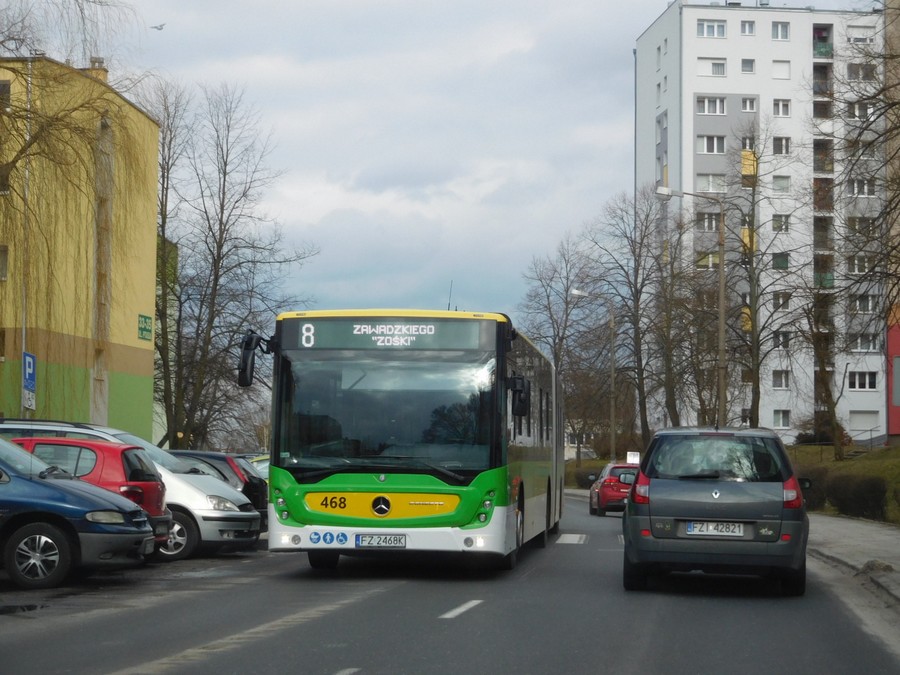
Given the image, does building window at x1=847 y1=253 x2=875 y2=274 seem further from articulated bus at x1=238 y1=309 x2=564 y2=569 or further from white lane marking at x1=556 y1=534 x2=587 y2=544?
articulated bus at x1=238 y1=309 x2=564 y2=569

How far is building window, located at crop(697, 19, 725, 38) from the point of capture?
88.5 metres

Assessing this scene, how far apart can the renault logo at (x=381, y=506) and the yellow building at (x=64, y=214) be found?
534 cm

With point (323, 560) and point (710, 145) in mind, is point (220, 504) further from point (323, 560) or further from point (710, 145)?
point (710, 145)

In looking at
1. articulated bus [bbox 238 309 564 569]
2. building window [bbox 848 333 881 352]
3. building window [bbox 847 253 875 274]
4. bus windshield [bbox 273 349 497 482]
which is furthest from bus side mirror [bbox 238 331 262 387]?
building window [bbox 848 333 881 352]

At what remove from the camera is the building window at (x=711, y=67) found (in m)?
87.9

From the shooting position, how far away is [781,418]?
8812 centimetres

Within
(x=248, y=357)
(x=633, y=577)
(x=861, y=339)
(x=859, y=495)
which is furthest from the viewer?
(x=859, y=495)

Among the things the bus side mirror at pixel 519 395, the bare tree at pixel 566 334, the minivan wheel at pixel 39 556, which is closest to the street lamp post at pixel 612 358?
the bare tree at pixel 566 334

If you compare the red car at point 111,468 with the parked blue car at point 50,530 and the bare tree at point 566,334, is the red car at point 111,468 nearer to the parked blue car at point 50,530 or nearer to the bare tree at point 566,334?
the parked blue car at point 50,530

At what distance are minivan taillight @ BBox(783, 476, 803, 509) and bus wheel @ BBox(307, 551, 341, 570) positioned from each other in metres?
5.40

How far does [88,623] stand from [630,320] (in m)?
47.0

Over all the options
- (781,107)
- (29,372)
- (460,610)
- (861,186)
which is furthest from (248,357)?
(781,107)

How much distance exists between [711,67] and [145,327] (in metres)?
51.5

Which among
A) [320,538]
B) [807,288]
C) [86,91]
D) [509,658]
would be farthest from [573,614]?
[807,288]
